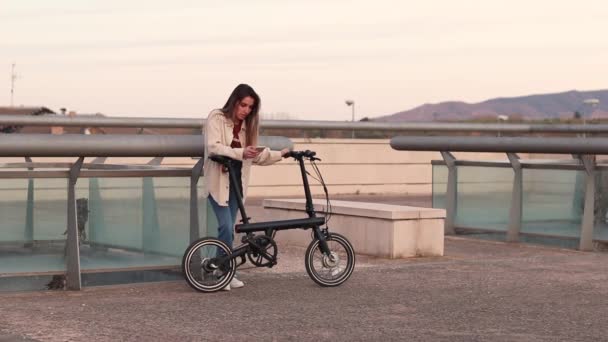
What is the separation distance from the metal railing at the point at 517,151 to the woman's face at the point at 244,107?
14.8ft

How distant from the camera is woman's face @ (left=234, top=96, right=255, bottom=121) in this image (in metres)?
9.70

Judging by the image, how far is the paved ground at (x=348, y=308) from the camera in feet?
25.3

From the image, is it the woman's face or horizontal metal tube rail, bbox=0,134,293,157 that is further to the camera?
the woman's face

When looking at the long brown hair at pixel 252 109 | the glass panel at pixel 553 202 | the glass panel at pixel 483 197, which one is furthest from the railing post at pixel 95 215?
→ the glass panel at pixel 483 197

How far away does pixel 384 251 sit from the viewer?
40.9 ft

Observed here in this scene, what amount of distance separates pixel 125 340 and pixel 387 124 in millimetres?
10775

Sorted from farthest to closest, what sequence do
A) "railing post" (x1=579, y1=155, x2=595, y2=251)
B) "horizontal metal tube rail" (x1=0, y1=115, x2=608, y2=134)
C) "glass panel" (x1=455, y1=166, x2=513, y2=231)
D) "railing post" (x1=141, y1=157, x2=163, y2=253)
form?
"glass panel" (x1=455, y1=166, x2=513, y2=231), "railing post" (x1=579, y1=155, x2=595, y2=251), "horizontal metal tube rail" (x1=0, y1=115, x2=608, y2=134), "railing post" (x1=141, y1=157, x2=163, y2=253)

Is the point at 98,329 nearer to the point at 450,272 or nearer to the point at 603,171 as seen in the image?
the point at 450,272

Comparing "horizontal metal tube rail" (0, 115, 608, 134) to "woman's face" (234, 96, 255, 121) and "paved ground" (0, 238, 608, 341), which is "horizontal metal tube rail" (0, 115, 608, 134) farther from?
"woman's face" (234, 96, 255, 121)

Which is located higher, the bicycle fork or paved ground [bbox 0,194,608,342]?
the bicycle fork

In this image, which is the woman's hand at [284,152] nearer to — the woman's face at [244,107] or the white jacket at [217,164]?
the white jacket at [217,164]

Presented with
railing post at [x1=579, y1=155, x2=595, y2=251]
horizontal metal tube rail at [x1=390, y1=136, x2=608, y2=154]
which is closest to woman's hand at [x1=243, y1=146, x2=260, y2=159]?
horizontal metal tube rail at [x1=390, y1=136, x2=608, y2=154]

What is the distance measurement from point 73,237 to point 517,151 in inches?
235

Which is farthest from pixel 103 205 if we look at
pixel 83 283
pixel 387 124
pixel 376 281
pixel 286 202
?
pixel 387 124
